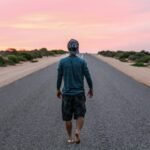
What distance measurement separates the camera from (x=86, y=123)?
1257cm

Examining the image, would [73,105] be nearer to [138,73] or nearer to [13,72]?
[138,73]

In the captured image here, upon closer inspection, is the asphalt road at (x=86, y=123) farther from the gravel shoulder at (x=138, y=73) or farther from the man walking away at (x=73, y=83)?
the gravel shoulder at (x=138, y=73)

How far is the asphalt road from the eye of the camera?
32.7 feet

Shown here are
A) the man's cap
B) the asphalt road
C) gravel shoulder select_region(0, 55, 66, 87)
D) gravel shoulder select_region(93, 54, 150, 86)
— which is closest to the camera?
the asphalt road

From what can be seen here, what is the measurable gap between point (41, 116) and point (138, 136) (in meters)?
3.82

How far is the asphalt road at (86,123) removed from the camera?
32.7 feet

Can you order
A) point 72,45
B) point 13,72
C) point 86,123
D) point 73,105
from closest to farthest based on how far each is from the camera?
point 72,45 < point 73,105 < point 86,123 < point 13,72

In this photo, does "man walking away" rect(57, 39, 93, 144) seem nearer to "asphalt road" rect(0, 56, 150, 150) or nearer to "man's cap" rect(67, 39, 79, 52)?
"man's cap" rect(67, 39, 79, 52)

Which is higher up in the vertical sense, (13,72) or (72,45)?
(72,45)

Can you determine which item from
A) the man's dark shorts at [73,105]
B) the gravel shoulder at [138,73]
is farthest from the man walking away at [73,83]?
the gravel shoulder at [138,73]

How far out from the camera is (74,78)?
10211mm

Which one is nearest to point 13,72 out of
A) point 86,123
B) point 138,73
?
point 138,73

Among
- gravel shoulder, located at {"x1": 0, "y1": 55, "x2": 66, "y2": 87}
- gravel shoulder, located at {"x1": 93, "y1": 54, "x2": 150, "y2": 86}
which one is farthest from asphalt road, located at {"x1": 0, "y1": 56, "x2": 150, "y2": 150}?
gravel shoulder, located at {"x1": 0, "y1": 55, "x2": 66, "y2": 87}

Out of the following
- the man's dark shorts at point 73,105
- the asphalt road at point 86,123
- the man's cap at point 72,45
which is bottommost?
the asphalt road at point 86,123
